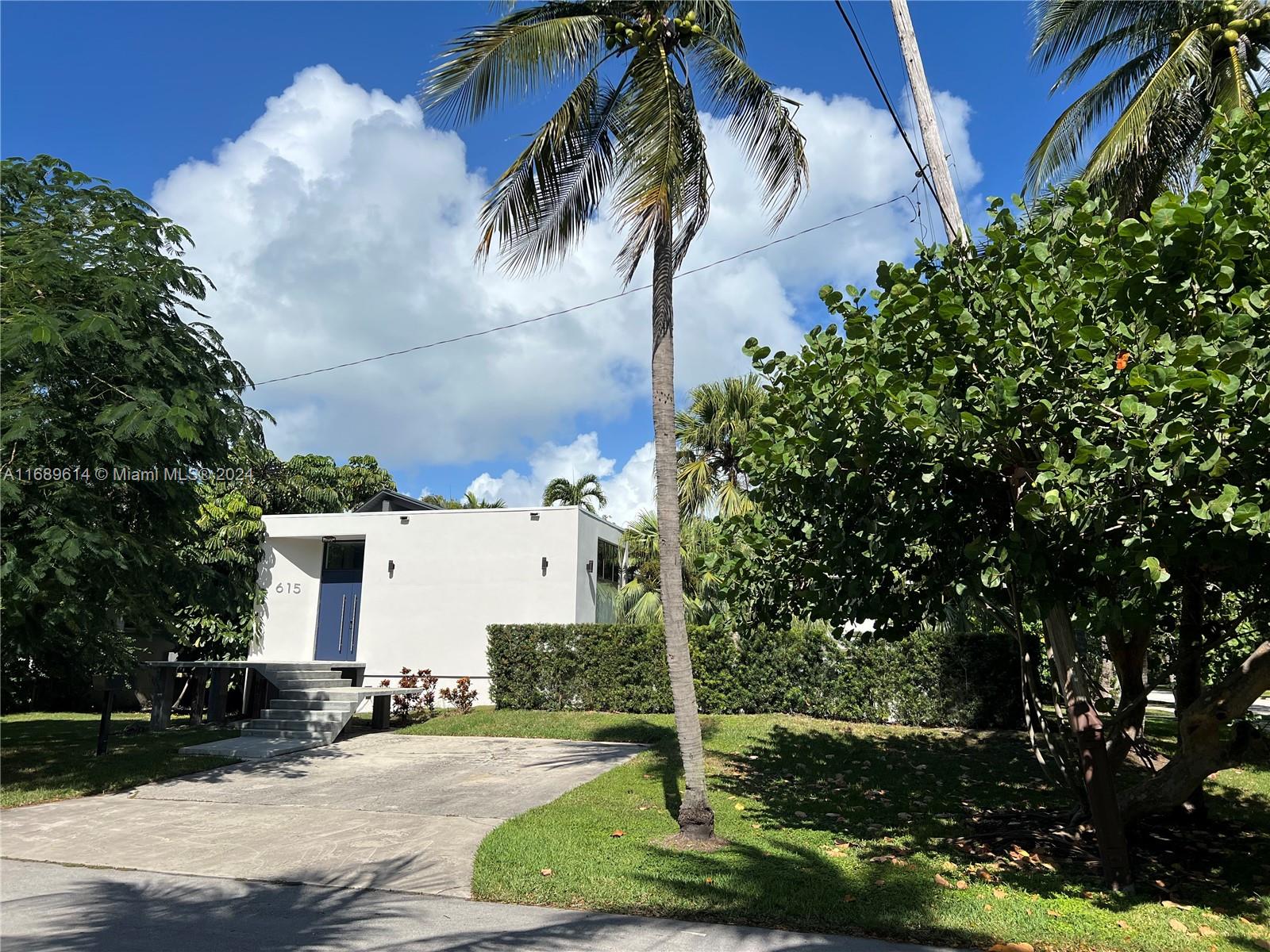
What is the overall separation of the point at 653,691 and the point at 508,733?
3.10 m

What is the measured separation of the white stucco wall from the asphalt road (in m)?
12.6

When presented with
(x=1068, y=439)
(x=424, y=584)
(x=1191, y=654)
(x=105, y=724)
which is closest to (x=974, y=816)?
(x=1191, y=654)

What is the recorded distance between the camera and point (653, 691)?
16422mm

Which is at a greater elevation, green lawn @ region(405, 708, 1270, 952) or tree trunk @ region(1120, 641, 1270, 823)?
tree trunk @ region(1120, 641, 1270, 823)

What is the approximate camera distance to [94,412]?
920cm

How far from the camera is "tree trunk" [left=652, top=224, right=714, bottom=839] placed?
24.1ft

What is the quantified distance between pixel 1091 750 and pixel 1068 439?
106 inches

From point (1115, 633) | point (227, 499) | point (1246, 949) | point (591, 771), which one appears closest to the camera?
point (1246, 949)

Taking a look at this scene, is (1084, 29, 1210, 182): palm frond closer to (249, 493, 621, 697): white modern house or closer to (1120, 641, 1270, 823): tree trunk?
(1120, 641, 1270, 823): tree trunk

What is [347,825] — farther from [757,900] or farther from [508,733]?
[508,733]

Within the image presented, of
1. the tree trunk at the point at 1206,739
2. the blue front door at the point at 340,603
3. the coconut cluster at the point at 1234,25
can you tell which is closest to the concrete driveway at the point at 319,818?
the tree trunk at the point at 1206,739

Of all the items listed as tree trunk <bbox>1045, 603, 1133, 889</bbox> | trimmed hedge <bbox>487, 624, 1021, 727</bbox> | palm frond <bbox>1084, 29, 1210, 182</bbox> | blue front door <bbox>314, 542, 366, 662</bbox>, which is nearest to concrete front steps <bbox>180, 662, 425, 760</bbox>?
trimmed hedge <bbox>487, 624, 1021, 727</bbox>

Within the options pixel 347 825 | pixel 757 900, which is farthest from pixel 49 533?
pixel 757 900

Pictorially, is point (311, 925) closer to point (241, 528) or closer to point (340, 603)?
point (340, 603)
